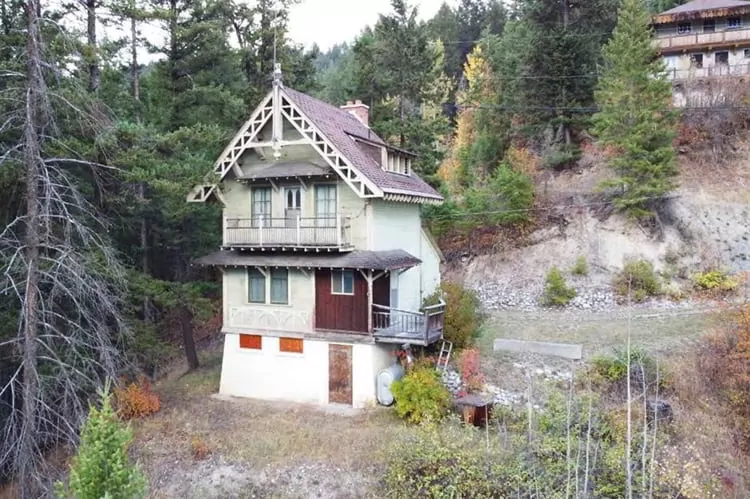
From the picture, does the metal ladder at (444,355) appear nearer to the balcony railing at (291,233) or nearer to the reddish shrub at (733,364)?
the balcony railing at (291,233)

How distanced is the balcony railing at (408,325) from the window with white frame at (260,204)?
18.0 ft

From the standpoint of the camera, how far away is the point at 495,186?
1302 inches

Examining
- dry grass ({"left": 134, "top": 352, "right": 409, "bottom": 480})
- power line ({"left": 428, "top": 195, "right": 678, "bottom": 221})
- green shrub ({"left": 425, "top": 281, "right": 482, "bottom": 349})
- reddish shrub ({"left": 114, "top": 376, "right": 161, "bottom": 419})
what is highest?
power line ({"left": 428, "top": 195, "right": 678, "bottom": 221})

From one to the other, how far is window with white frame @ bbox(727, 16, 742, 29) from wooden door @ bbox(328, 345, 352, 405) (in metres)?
36.7

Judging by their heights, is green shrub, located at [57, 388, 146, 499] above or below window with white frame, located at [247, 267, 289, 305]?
below

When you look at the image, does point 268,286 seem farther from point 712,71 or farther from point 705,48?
point 705,48

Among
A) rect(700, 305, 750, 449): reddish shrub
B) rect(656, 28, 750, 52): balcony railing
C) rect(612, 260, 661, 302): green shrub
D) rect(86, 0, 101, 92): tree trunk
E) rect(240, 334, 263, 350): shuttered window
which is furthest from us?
rect(656, 28, 750, 52): balcony railing

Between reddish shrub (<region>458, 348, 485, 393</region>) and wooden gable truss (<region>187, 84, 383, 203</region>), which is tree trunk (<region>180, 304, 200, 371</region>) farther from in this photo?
reddish shrub (<region>458, 348, 485, 393</region>)

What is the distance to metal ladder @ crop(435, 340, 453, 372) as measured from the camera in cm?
1981

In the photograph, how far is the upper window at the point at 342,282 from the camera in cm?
1946

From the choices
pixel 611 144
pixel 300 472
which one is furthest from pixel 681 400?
pixel 611 144

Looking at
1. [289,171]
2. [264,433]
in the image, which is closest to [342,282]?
[289,171]

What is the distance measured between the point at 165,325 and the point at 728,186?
32.3 metres

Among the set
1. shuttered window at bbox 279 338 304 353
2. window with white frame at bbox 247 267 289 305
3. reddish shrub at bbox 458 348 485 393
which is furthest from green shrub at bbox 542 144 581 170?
shuttered window at bbox 279 338 304 353
